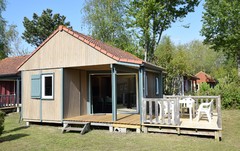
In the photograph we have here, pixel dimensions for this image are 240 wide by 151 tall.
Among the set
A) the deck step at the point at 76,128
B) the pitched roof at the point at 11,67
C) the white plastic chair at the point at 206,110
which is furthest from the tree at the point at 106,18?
the white plastic chair at the point at 206,110

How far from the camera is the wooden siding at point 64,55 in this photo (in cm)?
1002

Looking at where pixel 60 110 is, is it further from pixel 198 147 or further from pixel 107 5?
pixel 107 5

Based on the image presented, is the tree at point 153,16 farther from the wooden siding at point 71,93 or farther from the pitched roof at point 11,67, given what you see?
the wooden siding at point 71,93

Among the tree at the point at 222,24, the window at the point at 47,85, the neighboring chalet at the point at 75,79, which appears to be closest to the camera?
the neighboring chalet at the point at 75,79

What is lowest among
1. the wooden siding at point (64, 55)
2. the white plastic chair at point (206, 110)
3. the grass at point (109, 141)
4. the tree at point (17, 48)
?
the grass at point (109, 141)

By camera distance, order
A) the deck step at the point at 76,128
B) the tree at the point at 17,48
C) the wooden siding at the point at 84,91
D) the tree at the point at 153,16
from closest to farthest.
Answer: the deck step at the point at 76,128, the wooden siding at the point at 84,91, the tree at the point at 153,16, the tree at the point at 17,48

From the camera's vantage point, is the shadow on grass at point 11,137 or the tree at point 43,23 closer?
the shadow on grass at point 11,137

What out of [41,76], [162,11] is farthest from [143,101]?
[162,11]

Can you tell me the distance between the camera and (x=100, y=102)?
41.9ft

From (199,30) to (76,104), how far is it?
72.5 feet

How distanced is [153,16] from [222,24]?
9221 mm

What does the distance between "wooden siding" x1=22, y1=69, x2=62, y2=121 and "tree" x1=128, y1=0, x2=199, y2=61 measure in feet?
43.2

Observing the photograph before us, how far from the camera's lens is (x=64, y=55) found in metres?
10.7

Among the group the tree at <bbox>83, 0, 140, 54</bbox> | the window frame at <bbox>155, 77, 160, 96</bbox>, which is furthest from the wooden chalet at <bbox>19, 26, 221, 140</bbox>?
the tree at <bbox>83, 0, 140, 54</bbox>
